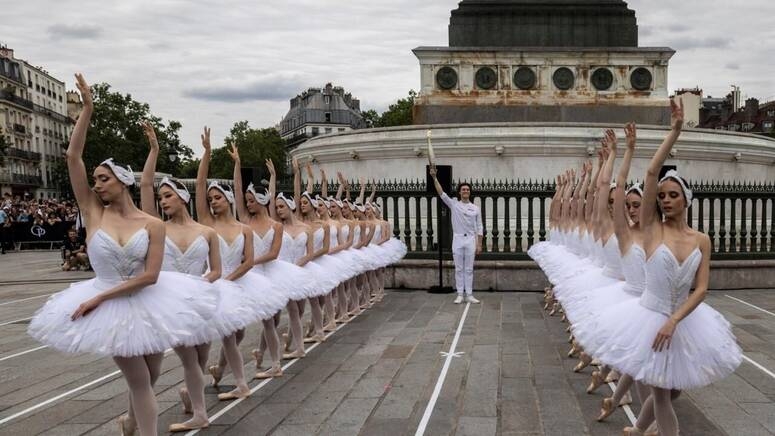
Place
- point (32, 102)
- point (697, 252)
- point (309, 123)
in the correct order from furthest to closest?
point (309, 123) < point (32, 102) < point (697, 252)

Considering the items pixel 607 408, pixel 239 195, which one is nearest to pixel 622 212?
pixel 607 408

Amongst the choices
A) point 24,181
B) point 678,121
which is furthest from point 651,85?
point 24,181

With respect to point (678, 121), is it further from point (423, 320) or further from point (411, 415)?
point (423, 320)

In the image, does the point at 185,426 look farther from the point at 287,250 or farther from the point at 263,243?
the point at 287,250

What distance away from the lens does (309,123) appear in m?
146

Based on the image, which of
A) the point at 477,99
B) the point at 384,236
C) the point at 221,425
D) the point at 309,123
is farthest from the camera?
the point at 309,123

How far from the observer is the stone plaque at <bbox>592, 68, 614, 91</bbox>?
1120 inches

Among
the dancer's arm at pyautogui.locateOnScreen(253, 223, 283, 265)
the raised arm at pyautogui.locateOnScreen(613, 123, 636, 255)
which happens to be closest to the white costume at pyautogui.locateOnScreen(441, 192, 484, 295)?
the dancer's arm at pyautogui.locateOnScreen(253, 223, 283, 265)

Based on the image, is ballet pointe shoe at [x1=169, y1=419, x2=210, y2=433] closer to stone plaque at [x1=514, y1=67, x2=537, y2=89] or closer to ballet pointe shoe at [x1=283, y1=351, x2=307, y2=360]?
ballet pointe shoe at [x1=283, y1=351, x2=307, y2=360]

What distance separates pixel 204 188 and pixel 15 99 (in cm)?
9022

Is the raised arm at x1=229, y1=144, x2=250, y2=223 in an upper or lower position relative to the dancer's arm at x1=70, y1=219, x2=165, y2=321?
upper

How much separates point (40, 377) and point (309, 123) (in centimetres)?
13879

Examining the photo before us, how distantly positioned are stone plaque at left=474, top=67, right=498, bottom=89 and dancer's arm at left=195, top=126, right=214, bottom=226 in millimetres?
21480

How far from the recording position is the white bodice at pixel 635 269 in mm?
5988
